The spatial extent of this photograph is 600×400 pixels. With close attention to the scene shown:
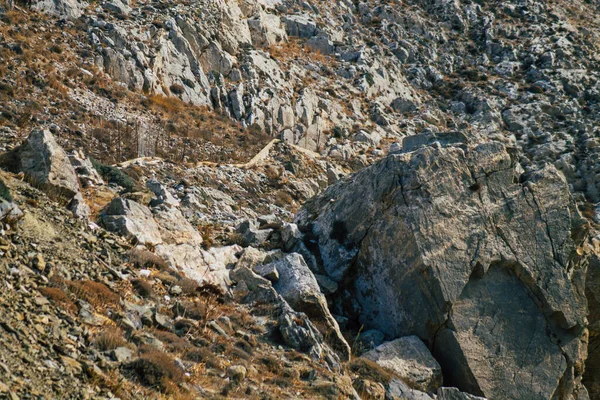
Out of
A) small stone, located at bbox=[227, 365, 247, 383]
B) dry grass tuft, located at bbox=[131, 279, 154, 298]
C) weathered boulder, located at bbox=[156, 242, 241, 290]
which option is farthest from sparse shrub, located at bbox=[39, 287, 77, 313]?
weathered boulder, located at bbox=[156, 242, 241, 290]

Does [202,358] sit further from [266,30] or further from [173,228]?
[266,30]

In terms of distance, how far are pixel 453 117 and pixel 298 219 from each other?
44.7m

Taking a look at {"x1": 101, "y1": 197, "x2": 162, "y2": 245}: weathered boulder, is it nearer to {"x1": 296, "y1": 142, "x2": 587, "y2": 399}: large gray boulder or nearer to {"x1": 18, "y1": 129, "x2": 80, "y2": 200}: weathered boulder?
{"x1": 18, "y1": 129, "x2": 80, "y2": 200}: weathered boulder

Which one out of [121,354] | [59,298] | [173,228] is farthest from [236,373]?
[173,228]

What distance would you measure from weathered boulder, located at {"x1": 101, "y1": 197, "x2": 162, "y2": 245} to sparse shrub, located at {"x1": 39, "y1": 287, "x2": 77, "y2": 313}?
4.83m

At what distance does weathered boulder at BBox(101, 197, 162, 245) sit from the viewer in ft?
43.7

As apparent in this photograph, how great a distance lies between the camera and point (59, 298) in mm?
8289

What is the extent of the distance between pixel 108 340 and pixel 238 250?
8.69 m

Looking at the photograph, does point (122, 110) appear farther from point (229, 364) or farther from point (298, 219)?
point (229, 364)

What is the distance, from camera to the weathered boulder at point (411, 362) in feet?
47.0

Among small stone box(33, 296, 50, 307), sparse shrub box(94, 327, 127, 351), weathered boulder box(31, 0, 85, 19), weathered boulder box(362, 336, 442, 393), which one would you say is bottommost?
weathered boulder box(362, 336, 442, 393)

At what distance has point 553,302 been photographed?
56.0 ft

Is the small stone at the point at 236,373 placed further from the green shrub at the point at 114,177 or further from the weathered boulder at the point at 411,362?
the green shrub at the point at 114,177

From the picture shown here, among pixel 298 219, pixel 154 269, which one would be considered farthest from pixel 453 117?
pixel 154 269
